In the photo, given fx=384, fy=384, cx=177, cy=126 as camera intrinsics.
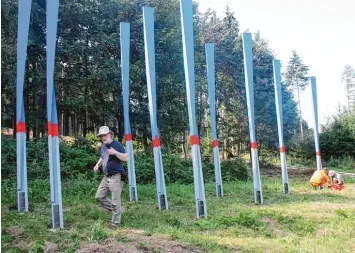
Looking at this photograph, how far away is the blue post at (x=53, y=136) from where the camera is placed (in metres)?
5.86

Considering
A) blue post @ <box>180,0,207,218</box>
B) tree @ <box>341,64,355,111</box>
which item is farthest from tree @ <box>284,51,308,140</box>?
blue post @ <box>180,0,207,218</box>

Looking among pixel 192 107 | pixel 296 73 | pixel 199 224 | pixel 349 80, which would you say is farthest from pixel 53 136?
pixel 349 80

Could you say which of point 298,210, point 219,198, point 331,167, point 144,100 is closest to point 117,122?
point 144,100

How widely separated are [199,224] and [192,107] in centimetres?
213

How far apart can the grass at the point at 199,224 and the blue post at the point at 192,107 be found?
1.27ft

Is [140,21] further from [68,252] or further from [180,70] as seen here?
[68,252]

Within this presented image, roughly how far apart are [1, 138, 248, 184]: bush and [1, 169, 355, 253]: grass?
2.45 meters

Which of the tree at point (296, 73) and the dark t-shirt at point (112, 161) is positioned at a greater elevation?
the tree at point (296, 73)

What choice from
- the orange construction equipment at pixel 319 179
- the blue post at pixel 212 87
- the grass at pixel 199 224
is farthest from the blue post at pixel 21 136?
the orange construction equipment at pixel 319 179

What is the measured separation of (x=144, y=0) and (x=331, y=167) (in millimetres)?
15924

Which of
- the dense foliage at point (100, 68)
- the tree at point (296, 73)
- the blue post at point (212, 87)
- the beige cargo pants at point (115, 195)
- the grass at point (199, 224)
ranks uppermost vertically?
the tree at point (296, 73)

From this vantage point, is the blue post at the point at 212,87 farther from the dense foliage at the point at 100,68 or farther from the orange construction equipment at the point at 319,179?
the dense foliage at the point at 100,68

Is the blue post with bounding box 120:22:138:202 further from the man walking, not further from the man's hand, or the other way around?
the man's hand

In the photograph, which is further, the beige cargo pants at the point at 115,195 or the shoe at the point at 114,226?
the beige cargo pants at the point at 115,195
